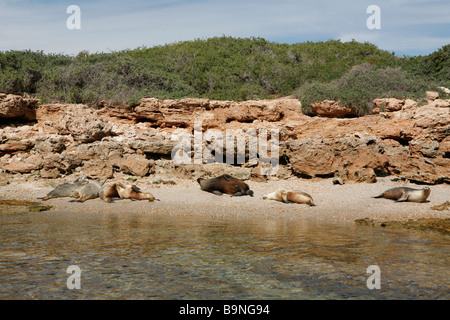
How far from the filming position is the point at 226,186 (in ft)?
46.0

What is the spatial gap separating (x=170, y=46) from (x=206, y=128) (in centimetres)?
1744

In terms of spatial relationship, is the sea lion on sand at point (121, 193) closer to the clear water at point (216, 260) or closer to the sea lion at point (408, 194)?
the clear water at point (216, 260)

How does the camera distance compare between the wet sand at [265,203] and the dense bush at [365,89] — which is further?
the dense bush at [365,89]

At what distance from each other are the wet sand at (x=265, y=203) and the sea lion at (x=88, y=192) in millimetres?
271

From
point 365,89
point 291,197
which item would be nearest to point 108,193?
point 291,197

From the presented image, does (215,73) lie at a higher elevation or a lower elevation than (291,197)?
higher

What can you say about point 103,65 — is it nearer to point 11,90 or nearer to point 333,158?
point 11,90

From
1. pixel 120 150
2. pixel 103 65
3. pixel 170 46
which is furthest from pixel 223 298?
pixel 170 46

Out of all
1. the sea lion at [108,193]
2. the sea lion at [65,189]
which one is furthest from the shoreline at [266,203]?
the sea lion at [65,189]

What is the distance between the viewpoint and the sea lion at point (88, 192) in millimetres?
13273

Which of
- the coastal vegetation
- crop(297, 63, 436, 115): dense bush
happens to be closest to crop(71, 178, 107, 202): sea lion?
the coastal vegetation

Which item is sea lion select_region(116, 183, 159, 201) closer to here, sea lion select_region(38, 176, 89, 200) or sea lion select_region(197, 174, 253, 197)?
sea lion select_region(38, 176, 89, 200)

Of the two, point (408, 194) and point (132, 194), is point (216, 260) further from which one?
point (408, 194)

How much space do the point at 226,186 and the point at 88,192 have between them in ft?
14.2
